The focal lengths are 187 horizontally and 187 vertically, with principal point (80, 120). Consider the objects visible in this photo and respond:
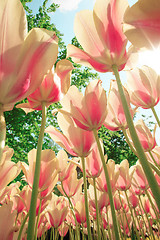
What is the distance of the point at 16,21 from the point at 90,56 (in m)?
0.18

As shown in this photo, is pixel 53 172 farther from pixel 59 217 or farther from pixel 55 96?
pixel 59 217

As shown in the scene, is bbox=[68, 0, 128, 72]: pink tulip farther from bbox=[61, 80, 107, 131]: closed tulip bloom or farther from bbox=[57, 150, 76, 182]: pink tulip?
bbox=[57, 150, 76, 182]: pink tulip

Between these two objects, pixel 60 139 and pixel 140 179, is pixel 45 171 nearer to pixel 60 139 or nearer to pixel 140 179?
pixel 60 139

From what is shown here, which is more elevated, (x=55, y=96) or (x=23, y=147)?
(x=23, y=147)

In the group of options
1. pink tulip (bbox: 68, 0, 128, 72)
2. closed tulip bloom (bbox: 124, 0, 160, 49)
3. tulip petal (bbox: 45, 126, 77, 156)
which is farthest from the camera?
tulip petal (bbox: 45, 126, 77, 156)

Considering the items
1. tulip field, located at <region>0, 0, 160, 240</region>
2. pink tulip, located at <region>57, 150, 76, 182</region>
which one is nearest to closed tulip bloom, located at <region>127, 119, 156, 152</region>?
tulip field, located at <region>0, 0, 160, 240</region>

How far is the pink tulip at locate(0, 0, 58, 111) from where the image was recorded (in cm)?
32

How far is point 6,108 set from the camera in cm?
34

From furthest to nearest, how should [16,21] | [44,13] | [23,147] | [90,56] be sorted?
[44,13], [23,147], [90,56], [16,21]

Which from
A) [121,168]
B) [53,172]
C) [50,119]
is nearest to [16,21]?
[53,172]

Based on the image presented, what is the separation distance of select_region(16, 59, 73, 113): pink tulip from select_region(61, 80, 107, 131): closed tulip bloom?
7 centimetres

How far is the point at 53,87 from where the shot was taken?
→ 0.47 metres

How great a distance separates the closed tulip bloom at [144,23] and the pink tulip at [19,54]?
0.14 metres

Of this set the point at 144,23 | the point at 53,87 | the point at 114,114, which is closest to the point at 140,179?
the point at 114,114
